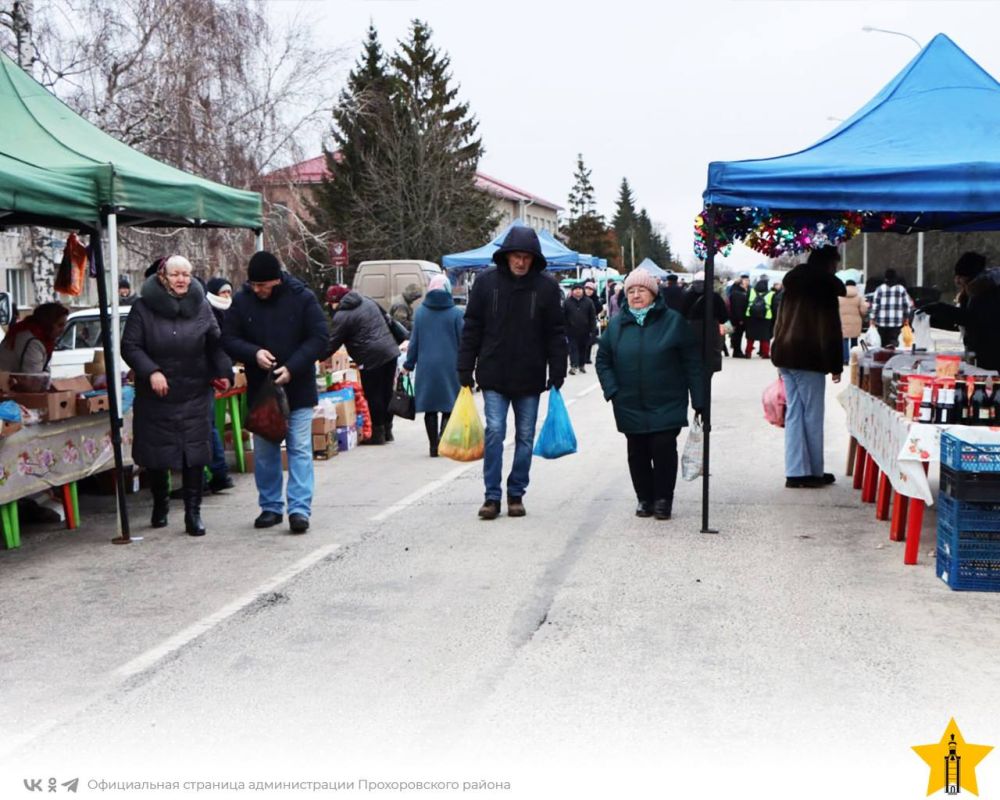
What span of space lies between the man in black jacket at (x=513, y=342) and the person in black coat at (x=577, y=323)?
1677 cm

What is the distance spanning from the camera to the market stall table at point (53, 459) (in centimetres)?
847

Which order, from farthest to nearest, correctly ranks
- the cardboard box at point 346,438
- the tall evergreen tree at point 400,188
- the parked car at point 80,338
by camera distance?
the tall evergreen tree at point 400,188 → the parked car at point 80,338 → the cardboard box at point 346,438

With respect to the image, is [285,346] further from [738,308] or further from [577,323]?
[738,308]

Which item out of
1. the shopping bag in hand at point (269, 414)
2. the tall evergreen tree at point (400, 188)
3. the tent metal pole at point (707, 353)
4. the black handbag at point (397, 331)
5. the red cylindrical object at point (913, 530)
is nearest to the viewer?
the red cylindrical object at point (913, 530)

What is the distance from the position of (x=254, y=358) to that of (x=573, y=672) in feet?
13.9

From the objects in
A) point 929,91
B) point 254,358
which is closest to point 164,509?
point 254,358

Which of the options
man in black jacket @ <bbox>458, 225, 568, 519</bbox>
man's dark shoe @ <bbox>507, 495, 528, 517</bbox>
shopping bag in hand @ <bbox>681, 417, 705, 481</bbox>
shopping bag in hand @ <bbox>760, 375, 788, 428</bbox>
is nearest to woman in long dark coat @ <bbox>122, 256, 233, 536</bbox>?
man in black jacket @ <bbox>458, 225, 568, 519</bbox>

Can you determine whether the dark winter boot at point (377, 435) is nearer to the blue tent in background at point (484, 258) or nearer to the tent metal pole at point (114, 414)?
the tent metal pole at point (114, 414)

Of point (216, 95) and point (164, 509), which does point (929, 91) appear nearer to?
point (164, 509)

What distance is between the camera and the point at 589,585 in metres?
7.10

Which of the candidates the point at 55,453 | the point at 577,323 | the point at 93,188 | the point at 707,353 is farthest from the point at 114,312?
the point at 577,323

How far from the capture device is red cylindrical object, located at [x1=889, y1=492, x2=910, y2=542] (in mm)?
8219

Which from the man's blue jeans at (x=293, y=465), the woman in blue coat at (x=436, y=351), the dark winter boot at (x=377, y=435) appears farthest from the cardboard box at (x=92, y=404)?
the dark winter boot at (x=377, y=435)

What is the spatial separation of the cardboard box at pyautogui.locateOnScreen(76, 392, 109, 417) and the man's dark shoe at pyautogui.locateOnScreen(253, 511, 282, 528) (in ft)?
5.03
